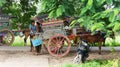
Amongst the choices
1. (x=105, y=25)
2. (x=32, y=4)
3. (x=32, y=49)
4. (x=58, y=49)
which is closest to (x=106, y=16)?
(x=105, y=25)

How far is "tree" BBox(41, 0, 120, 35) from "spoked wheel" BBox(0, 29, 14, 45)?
147 inches

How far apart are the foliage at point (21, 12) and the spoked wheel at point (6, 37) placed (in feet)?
6.50

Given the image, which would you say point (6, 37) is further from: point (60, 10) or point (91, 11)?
point (91, 11)

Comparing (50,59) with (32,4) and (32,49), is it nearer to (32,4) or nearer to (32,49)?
(32,49)

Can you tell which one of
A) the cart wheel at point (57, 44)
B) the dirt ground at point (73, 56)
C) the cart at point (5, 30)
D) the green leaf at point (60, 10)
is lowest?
the dirt ground at point (73, 56)

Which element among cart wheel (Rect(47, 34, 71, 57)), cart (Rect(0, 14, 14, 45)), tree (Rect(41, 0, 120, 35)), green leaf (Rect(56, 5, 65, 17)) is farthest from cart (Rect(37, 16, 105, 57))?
cart (Rect(0, 14, 14, 45))

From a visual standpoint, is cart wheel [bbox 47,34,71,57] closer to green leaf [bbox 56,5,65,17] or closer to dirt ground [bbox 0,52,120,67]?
dirt ground [bbox 0,52,120,67]

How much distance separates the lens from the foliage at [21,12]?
59.0 ft

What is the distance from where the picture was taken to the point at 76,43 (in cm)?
1413

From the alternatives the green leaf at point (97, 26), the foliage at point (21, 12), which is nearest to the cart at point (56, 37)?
the green leaf at point (97, 26)

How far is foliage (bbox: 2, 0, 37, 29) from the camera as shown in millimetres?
17984

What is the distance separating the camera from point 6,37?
15.9m

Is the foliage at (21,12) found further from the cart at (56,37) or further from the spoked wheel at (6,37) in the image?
the cart at (56,37)

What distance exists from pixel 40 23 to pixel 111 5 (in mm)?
3873
